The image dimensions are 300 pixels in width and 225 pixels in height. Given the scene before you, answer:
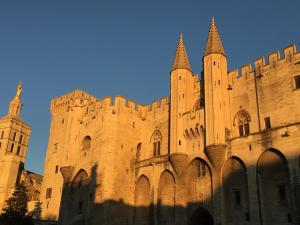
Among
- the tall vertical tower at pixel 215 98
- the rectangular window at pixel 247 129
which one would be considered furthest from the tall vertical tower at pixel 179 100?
the rectangular window at pixel 247 129

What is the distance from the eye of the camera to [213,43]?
3406 cm

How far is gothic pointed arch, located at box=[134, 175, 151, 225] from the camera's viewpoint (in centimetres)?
3478

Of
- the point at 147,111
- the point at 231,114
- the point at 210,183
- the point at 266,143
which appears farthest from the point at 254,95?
the point at 147,111

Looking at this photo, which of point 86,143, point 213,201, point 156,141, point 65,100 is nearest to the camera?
point 213,201

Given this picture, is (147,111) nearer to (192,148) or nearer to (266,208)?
(192,148)

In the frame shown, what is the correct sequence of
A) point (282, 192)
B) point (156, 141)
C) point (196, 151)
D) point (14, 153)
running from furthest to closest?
1. point (14, 153)
2. point (156, 141)
3. point (196, 151)
4. point (282, 192)

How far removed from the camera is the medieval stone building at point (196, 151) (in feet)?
86.7

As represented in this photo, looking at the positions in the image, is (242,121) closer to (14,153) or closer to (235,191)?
(235,191)

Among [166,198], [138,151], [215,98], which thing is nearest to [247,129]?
[215,98]

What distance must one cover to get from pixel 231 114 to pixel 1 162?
48.9m

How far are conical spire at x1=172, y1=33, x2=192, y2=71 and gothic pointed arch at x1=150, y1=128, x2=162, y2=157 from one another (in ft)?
23.4

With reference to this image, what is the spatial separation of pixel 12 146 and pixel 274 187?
183 ft

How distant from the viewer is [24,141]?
237ft

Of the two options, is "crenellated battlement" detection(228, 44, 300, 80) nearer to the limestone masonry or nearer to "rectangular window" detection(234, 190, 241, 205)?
the limestone masonry
